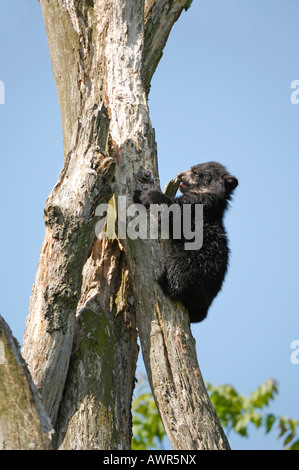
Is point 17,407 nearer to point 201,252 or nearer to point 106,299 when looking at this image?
point 106,299

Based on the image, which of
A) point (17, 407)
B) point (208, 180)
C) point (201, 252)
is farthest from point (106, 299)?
point (208, 180)

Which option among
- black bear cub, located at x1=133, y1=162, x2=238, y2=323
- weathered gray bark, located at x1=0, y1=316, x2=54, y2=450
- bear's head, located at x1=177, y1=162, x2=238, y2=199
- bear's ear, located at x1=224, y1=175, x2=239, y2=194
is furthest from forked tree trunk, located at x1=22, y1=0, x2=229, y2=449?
bear's ear, located at x1=224, y1=175, x2=239, y2=194

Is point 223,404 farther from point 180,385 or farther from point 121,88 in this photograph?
point 121,88

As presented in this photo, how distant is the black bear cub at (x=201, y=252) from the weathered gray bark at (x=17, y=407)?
1.83m

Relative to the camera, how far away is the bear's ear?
6.76m

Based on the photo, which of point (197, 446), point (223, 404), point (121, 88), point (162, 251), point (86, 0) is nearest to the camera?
point (197, 446)

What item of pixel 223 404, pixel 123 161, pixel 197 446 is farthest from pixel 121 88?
pixel 223 404

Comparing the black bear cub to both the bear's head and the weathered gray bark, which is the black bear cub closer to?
the bear's head

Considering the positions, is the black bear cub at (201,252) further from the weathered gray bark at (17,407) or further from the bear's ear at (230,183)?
the weathered gray bark at (17,407)

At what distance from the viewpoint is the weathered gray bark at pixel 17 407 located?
3.29m
